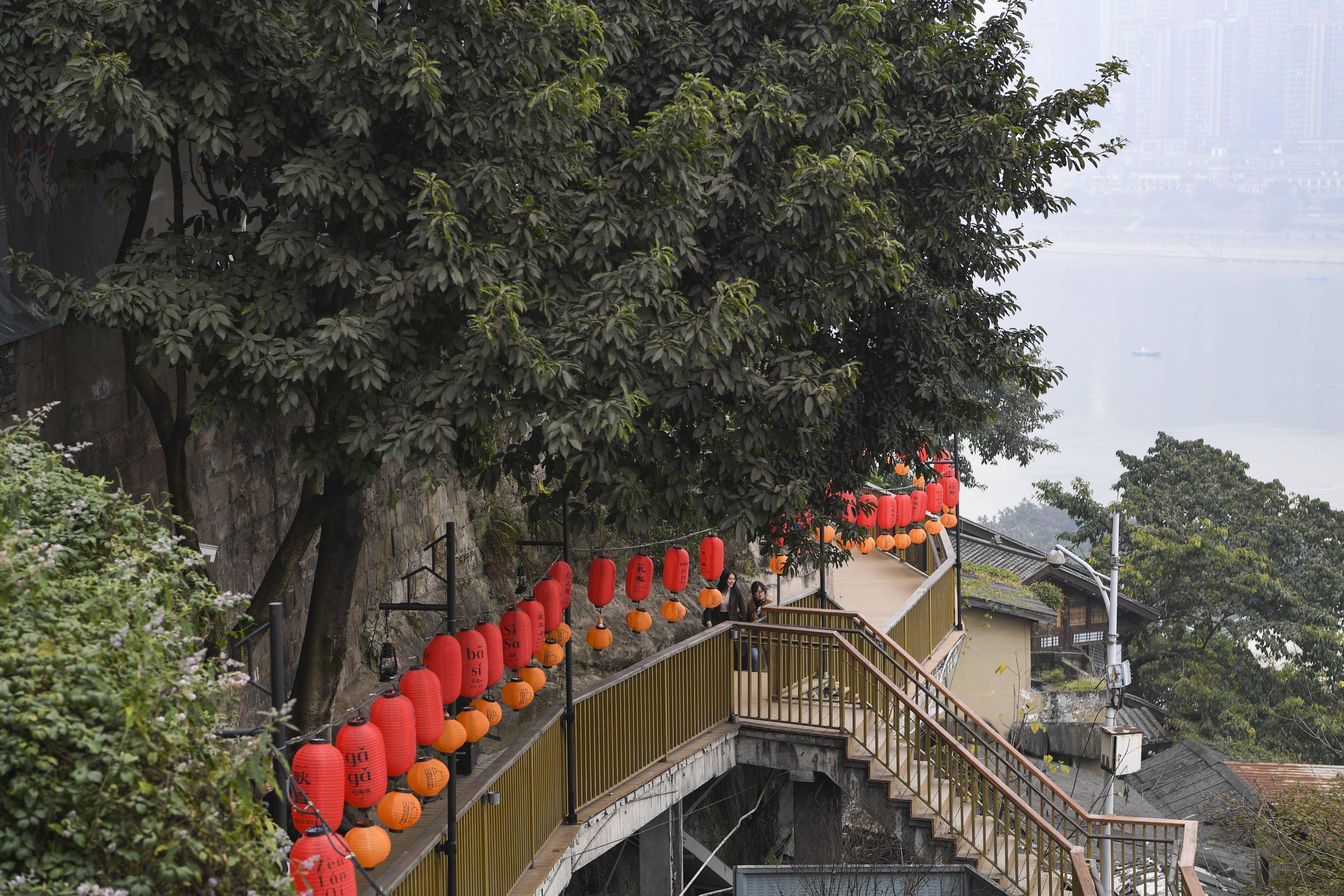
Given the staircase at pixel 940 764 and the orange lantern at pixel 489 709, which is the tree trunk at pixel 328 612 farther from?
the staircase at pixel 940 764

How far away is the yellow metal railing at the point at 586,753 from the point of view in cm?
920

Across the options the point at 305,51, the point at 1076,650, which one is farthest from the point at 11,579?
the point at 1076,650

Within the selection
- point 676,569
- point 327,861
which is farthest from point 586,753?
point 327,861

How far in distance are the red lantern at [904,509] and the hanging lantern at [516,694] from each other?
28.6 feet

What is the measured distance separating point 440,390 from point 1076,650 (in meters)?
29.8

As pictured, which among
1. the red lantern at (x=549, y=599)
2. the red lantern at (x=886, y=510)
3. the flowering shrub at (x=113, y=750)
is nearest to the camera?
the flowering shrub at (x=113, y=750)

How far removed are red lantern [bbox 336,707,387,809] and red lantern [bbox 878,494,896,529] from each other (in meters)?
11.2

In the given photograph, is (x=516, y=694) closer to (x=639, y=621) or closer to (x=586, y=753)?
(x=586, y=753)

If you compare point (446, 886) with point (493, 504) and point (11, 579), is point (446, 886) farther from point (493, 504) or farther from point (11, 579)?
point (493, 504)

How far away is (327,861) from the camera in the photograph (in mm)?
6227

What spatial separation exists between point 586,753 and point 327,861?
5471 mm

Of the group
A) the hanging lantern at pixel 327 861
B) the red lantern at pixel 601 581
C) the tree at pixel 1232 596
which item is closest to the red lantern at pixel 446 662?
the hanging lantern at pixel 327 861

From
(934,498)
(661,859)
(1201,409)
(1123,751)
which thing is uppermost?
(1201,409)

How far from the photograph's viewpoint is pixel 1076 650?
33844 millimetres
